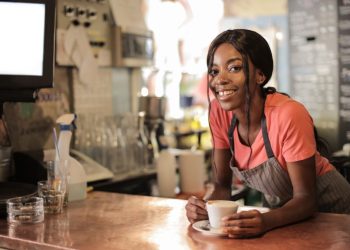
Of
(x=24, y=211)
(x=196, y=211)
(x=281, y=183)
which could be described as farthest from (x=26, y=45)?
(x=281, y=183)

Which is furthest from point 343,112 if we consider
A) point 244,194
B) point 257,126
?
point 257,126

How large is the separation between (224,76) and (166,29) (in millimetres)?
3074

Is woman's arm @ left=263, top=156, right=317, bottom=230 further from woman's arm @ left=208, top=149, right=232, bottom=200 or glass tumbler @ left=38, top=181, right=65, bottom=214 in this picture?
glass tumbler @ left=38, top=181, right=65, bottom=214

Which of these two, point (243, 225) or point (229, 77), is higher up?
point (229, 77)

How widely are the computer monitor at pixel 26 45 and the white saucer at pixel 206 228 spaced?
838 mm

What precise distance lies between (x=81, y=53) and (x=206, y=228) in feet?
5.30

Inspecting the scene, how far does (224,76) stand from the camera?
169cm

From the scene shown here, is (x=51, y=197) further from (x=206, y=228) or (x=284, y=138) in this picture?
(x=284, y=138)

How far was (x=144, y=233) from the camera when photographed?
1.54 metres

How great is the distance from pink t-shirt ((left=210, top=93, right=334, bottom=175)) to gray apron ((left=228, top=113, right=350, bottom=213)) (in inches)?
0.7

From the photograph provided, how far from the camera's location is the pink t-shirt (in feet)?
5.35

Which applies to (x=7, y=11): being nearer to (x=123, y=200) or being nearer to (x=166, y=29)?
(x=123, y=200)

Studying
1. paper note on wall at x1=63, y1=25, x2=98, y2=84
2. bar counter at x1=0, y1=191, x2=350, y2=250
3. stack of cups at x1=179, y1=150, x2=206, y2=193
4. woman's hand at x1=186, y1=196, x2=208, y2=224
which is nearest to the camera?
bar counter at x1=0, y1=191, x2=350, y2=250

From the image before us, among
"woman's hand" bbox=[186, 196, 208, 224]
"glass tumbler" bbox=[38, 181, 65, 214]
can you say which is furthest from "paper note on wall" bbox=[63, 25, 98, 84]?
"woman's hand" bbox=[186, 196, 208, 224]
